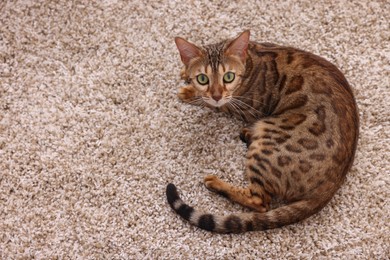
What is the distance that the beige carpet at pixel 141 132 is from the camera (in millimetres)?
1827

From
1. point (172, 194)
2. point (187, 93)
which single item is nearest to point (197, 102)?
point (187, 93)

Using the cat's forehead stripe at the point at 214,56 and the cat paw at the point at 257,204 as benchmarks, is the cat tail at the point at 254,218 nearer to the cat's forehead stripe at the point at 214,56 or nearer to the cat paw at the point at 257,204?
the cat paw at the point at 257,204

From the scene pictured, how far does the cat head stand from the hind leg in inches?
13.6

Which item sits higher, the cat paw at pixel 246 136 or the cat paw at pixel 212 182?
the cat paw at pixel 246 136

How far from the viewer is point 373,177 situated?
6.40ft

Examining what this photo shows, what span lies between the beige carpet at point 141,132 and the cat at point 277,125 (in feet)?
0.33

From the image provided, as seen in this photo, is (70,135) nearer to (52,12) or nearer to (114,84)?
(114,84)

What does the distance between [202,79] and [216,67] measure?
0.09 metres

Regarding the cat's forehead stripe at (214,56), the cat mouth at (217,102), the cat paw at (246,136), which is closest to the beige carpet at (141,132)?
the cat paw at (246,136)

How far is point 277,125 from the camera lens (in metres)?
1.84

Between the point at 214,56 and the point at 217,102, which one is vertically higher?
the point at 214,56

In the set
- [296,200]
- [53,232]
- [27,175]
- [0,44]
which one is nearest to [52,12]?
[0,44]

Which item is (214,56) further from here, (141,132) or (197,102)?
(141,132)

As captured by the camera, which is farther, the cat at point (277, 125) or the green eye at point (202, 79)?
the green eye at point (202, 79)
